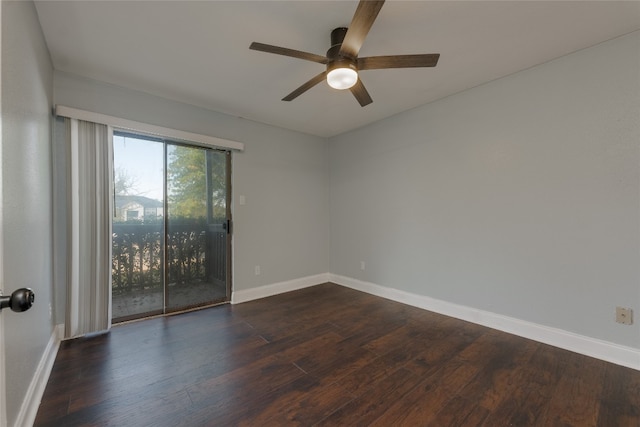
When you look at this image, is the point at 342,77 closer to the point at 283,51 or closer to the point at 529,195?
the point at 283,51

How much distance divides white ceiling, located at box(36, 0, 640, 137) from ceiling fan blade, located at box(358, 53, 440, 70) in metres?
0.34

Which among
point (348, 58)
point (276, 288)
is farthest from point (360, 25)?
point (276, 288)

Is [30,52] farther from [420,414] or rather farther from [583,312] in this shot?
[583,312]

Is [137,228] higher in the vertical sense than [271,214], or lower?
lower

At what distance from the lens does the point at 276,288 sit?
3.86 metres

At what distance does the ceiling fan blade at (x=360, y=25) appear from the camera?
131 centimetres

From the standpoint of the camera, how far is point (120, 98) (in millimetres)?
2725

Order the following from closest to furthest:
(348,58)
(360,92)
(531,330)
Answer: (348,58)
(360,92)
(531,330)

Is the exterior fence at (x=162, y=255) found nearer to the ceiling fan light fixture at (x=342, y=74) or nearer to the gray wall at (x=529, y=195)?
the gray wall at (x=529, y=195)

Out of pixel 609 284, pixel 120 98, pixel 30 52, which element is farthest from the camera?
pixel 120 98

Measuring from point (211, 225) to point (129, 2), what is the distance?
2294 mm

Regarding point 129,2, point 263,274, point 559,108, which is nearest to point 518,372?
point 559,108

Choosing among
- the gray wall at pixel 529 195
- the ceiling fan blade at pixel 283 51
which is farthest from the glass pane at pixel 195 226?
the gray wall at pixel 529 195

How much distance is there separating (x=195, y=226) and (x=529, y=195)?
3652mm
